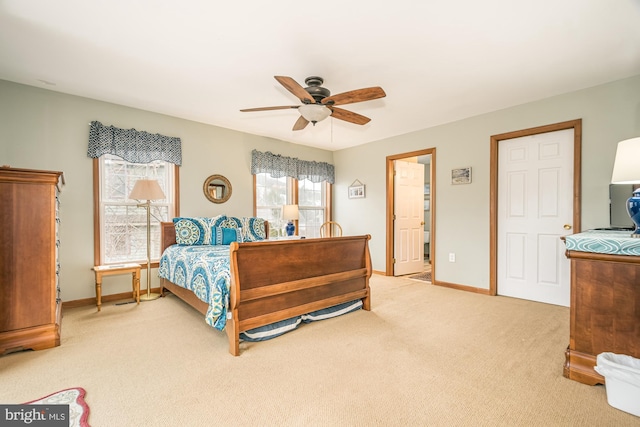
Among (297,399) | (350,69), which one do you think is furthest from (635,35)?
(297,399)

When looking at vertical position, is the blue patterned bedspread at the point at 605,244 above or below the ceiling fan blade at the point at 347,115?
below

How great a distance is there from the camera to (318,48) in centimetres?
248

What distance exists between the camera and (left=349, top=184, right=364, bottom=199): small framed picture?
5762 millimetres

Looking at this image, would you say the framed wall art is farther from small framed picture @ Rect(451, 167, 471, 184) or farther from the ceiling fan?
the ceiling fan

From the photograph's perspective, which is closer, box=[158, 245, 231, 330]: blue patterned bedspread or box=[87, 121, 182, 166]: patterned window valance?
box=[158, 245, 231, 330]: blue patterned bedspread

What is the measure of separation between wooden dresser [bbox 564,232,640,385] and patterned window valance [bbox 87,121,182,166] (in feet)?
14.6

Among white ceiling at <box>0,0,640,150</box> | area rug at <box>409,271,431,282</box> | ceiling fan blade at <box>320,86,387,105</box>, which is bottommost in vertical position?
area rug at <box>409,271,431,282</box>

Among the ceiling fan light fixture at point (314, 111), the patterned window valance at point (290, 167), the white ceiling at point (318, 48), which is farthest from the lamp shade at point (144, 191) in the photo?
the ceiling fan light fixture at point (314, 111)

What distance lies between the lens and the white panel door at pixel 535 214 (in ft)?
11.5

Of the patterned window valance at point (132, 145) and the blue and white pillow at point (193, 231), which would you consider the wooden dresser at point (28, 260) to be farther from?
the blue and white pillow at point (193, 231)

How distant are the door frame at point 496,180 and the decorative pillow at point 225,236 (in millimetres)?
3504

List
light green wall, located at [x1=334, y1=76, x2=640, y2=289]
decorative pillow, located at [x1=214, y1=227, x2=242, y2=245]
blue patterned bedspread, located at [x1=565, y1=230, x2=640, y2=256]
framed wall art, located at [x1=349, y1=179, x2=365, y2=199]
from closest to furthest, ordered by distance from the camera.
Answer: blue patterned bedspread, located at [x1=565, y1=230, x2=640, y2=256] < light green wall, located at [x1=334, y1=76, x2=640, y2=289] < decorative pillow, located at [x1=214, y1=227, x2=242, y2=245] < framed wall art, located at [x1=349, y1=179, x2=365, y2=199]

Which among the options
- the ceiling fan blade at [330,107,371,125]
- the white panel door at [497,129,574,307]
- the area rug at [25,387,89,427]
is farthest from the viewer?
the white panel door at [497,129,574,307]

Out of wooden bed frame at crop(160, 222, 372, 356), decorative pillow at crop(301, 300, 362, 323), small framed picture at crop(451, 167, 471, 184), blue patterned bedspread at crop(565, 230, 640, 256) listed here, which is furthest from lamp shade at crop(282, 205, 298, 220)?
blue patterned bedspread at crop(565, 230, 640, 256)
